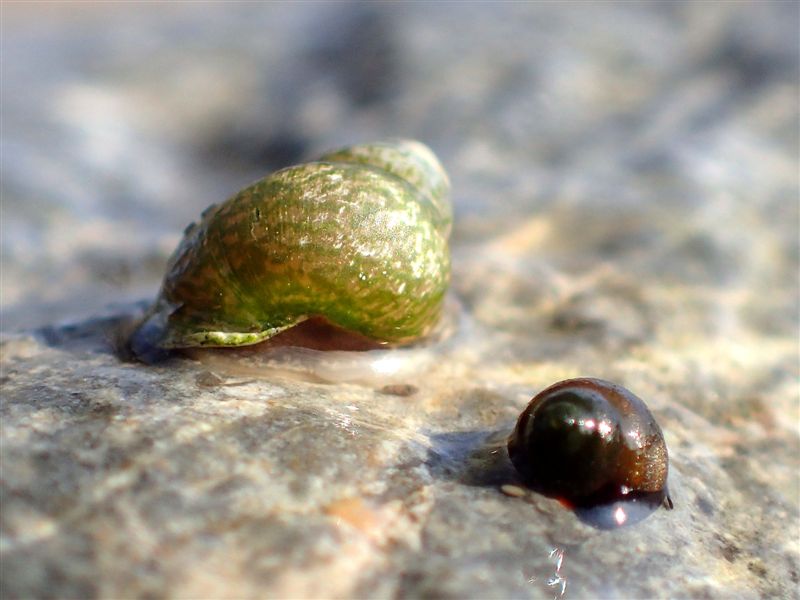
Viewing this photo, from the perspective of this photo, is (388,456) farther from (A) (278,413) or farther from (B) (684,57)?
(B) (684,57)

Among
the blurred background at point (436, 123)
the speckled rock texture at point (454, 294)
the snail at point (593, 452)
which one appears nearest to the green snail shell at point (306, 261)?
the speckled rock texture at point (454, 294)

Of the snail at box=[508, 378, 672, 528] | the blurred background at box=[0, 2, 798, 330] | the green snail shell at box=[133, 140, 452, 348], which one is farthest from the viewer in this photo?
the blurred background at box=[0, 2, 798, 330]

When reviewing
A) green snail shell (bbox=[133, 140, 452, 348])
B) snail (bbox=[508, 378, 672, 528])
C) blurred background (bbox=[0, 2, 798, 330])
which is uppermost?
blurred background (bbox=[0, 2, 798, 330])

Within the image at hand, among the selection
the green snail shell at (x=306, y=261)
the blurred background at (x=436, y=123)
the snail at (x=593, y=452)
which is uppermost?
the blurred background at (x=436, y=123)

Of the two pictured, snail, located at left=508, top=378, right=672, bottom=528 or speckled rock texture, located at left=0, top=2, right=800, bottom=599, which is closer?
speckled rock texture, located at left=0, top=2, right=800, bottom=599

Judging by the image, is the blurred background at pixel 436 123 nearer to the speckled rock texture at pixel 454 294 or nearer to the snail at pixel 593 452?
the speckled rock texture at pixel 454 294

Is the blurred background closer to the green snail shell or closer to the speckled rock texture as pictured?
the speckled rock texture

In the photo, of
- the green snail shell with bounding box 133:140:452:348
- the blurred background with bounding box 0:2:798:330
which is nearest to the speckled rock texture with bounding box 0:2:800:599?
the blurred background with bounding box 0:2:798:330

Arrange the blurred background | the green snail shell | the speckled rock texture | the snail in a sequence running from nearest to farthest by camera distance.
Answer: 1. the speckled rock texture
2. the snail
3. the green snail shell
4. the blurred background
